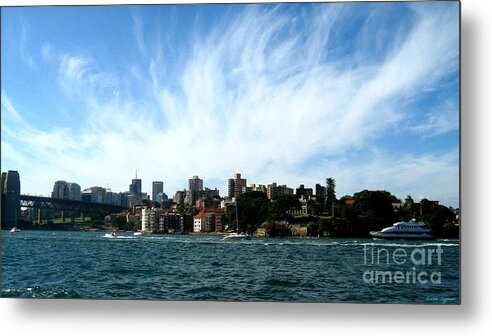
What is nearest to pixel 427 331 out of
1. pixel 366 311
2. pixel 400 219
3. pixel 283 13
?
pixel 366 311

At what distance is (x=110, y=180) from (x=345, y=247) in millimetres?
2121

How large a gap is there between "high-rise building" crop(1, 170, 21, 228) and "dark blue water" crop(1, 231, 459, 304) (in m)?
0.16

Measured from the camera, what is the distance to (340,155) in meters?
5.29

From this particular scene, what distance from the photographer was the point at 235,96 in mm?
5359

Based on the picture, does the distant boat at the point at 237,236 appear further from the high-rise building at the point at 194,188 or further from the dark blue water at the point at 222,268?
the high-rise building at the point at 194,188

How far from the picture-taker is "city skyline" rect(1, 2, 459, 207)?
506 centimetres

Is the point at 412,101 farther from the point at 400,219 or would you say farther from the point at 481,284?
the point at 481,284

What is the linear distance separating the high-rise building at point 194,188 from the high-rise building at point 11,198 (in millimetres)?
1517

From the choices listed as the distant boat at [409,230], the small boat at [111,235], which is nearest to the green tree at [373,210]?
the distant boat at [409,230]

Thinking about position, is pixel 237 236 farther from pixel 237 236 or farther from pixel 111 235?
pixel 111 235

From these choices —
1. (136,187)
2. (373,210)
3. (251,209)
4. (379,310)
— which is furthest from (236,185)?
(379,310)

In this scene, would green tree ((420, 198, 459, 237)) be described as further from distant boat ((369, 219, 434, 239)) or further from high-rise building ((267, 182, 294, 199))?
high-rise building ((267, 182, 294, 199))

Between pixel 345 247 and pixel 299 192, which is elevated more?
pixel 299 192

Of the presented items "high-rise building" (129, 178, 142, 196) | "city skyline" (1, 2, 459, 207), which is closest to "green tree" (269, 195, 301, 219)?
"city skyline" (1, 2, 459, 207)
